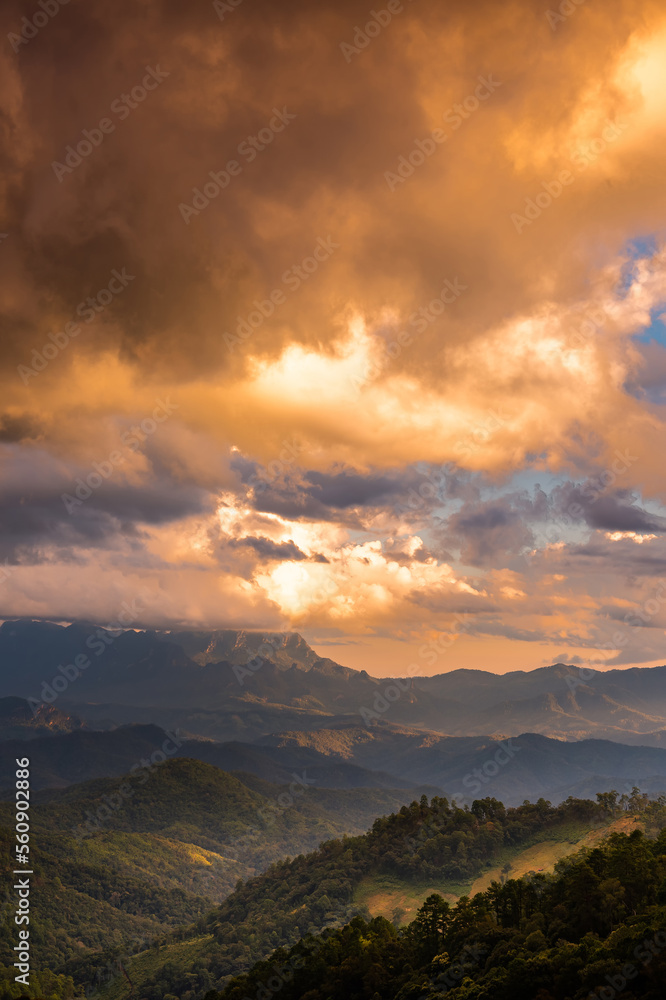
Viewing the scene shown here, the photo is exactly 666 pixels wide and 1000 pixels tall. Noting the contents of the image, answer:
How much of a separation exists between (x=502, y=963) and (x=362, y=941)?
1581 inches

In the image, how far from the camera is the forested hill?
7425 cm

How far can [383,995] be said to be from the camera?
10362 cm

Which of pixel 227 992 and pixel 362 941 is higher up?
pixel 362 941

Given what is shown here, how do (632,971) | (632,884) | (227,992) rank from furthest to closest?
1. (227,992)
2. (632,884)
3. (632,971)

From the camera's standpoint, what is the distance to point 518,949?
295ft

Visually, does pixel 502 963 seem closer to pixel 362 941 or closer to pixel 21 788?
pixel 362 941

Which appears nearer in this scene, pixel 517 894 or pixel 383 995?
pixel 383 995

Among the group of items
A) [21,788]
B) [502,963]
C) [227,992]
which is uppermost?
[21,788]

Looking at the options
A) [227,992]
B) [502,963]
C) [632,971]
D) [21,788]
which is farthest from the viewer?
[21,788]

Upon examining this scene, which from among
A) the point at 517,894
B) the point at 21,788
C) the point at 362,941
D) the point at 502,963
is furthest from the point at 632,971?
the point at 21,788

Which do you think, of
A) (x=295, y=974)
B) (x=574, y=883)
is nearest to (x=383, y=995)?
(x=295, y=974)

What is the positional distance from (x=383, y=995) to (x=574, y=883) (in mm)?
33043

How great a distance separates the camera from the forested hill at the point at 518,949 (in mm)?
74250

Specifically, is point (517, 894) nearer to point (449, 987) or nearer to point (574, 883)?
point (574, 883)
